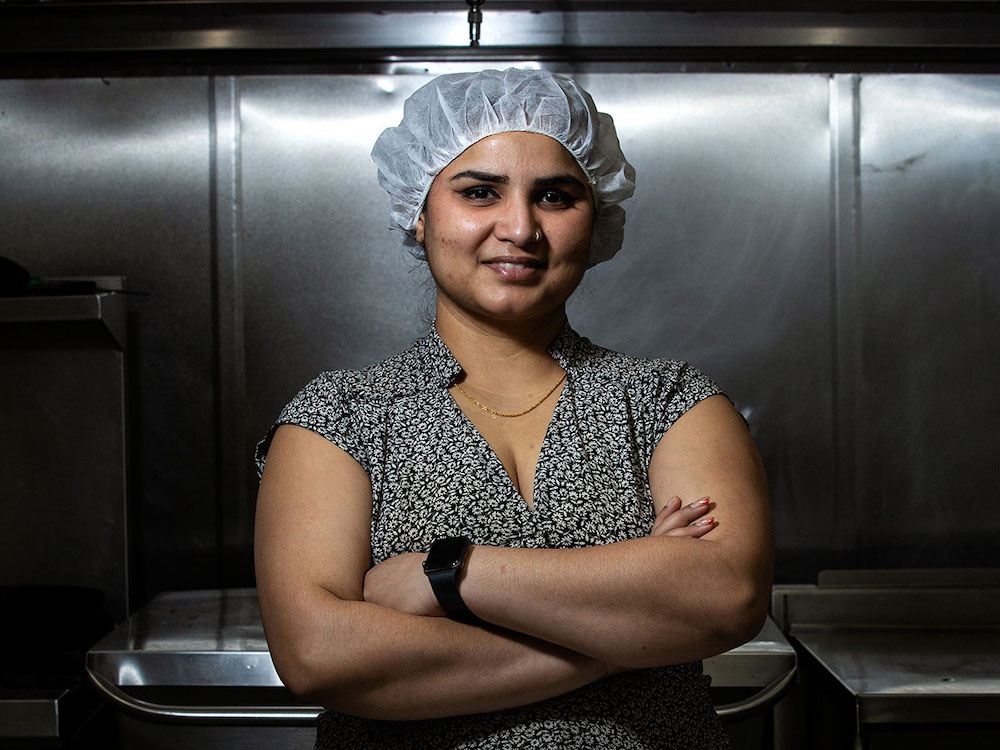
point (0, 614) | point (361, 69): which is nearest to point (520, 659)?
point (0, 614)

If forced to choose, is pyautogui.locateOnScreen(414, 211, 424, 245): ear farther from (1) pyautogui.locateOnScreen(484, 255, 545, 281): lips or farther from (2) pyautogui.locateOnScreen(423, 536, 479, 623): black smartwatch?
(2) pyautogui.locateOnScreen(423, 536, 479, 623): black smartwatch

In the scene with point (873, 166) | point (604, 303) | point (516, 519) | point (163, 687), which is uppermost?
point (873, 166)

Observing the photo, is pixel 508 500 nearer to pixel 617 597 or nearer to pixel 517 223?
pixel 617 597

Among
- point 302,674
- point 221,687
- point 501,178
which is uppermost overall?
point 501,178

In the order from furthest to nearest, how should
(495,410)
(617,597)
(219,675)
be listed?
(219,675) < (495,410) < (617,597)

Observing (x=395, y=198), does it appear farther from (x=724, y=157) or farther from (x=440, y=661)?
(x=724, y=157)

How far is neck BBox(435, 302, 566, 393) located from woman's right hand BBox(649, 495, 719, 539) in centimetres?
25

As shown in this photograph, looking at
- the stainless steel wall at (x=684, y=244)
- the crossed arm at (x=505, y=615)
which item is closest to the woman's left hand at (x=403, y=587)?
the crossed arm at (x=505, y=615)

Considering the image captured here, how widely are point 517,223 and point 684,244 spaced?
114 centimetres

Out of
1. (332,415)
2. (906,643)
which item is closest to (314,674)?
(332,415)

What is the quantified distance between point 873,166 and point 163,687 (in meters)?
1.73

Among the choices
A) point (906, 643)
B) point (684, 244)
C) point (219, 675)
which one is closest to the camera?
point (219, 675)

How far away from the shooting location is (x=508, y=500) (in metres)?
1.07

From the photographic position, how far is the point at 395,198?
4.31 ft
